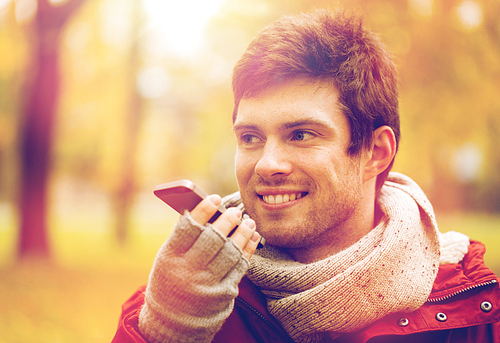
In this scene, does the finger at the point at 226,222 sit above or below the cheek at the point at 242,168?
below

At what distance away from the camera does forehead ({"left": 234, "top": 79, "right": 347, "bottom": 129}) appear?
2246 millimetres

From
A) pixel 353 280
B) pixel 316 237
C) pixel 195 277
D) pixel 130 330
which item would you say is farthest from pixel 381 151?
pixel 130 330

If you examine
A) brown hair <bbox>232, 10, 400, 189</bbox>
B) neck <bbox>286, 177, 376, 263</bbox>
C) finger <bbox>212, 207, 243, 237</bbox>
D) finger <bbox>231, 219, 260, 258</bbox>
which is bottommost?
neck <bbox>286, 177, 376, 263</bbox>

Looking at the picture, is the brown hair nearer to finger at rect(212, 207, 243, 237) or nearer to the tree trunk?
finger at rect(212, 207, 243, 237)

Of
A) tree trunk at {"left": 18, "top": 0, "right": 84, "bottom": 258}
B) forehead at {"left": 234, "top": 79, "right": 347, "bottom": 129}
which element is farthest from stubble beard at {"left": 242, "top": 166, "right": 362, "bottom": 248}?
tree trunk at {"left": 18, "top": 0, "right": 84, "bottom": 258}

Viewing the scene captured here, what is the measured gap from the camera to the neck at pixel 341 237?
2430mm

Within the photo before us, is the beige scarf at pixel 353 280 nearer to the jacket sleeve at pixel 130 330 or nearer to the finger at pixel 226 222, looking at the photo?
the finger at pixel 226 222

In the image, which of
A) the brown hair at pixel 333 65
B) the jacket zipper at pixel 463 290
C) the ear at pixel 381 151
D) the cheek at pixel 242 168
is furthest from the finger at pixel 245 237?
the jacket zipper at pixel 463 290

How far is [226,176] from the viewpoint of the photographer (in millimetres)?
22766

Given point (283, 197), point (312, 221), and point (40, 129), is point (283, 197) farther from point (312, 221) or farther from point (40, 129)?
point (40, 129)

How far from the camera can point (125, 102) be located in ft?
42.9

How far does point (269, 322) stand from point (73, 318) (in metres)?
5.58

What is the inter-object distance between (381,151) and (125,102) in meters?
11.8

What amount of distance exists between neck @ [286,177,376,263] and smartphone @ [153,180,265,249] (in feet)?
2.70
